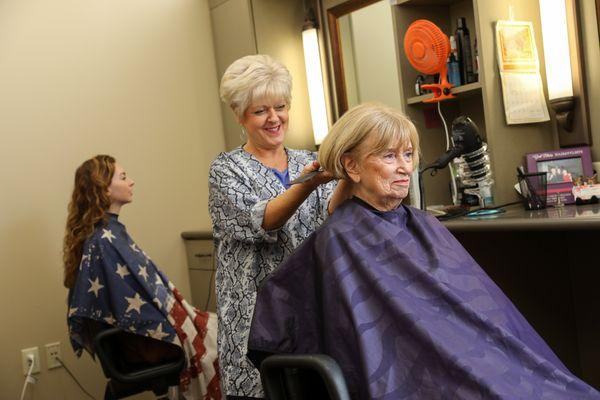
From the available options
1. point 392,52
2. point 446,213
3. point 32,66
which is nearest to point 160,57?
point 32,66

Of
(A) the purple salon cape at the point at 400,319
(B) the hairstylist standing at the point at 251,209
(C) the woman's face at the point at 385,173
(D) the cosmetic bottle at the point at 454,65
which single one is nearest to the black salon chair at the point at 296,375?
(A) the purple salon cape at the point at 400,319

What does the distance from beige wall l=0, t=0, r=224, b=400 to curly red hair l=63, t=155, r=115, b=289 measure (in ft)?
1.99

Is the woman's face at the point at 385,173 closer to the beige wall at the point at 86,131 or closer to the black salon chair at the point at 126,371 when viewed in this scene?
the black salon chair at the point at 126,371

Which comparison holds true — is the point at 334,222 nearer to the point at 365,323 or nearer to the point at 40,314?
the point at 365,323

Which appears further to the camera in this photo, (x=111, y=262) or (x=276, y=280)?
(x=111, y=262)

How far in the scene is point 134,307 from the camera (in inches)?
112

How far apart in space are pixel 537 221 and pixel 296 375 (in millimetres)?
944

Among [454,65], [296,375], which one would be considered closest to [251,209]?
[296,375]

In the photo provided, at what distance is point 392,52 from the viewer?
3250 millimetres

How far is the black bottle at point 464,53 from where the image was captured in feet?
9.61

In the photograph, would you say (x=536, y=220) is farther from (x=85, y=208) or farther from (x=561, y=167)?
(x=85, y=208)

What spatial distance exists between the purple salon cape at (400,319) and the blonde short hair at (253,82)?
0.41 m

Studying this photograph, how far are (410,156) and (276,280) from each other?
0.45 m

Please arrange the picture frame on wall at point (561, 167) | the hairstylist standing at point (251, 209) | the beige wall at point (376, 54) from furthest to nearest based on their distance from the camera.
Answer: the beige wall at point (376, 54), the picture frame on wall at point (561, 167), the hairstylist standing at point (251, 209)
